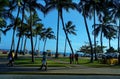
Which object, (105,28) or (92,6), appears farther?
(105,28)

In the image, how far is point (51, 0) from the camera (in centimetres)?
5344

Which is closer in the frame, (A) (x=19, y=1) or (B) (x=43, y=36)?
(A) (x=19, y=1)

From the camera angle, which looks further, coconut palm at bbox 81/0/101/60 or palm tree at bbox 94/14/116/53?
palm tree at bbox 94/14/116/53

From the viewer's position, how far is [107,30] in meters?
83.4

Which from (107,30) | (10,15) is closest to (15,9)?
(10,15)

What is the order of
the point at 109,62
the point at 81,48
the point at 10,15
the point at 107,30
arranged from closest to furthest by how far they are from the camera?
the point at 109,62 < the point at 10,15 < the point at 107,30 < the point at 81,48

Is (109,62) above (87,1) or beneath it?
beneath

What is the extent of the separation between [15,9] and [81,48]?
9059 centimetres

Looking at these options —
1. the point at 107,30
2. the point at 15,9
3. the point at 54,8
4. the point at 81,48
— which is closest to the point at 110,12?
the point at 54,8

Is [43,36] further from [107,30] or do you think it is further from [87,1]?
[87,1]

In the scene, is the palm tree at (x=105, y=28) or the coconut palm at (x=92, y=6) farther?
the palm tree at (x=105, y=28)

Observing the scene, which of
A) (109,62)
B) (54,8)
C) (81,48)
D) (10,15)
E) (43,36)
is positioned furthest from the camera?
(81,48)

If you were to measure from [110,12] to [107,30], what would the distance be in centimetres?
2808

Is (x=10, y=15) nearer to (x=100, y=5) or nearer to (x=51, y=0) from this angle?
(x=51, y=0)
